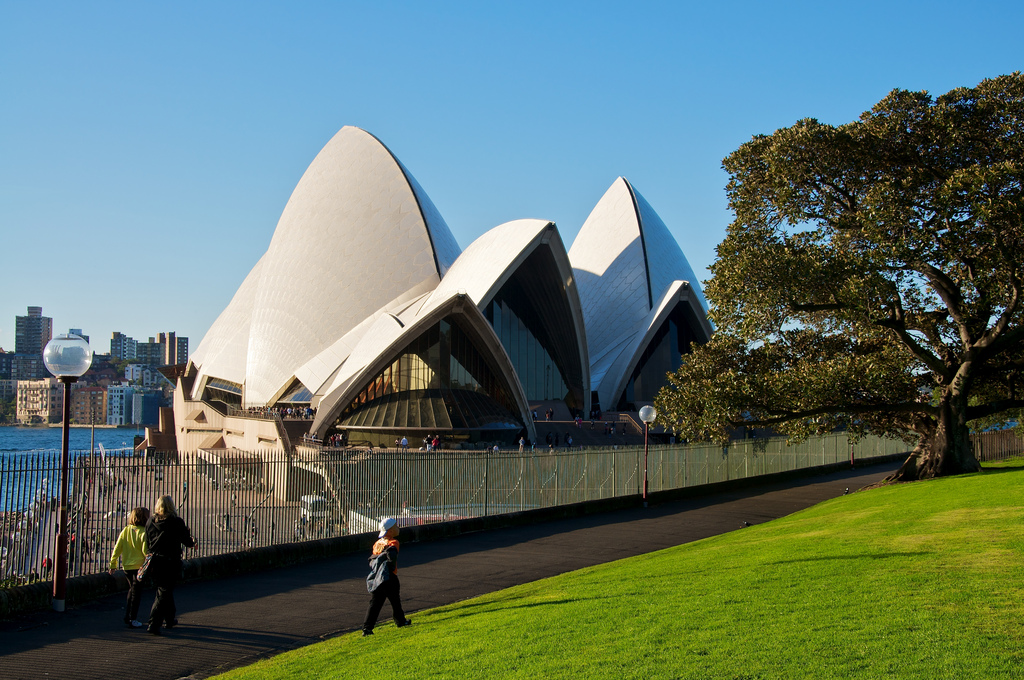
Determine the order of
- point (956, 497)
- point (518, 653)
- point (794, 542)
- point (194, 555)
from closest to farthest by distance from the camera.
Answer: point (518, 653) < point (794, 542) < point (194, 555) < point (956, 497)

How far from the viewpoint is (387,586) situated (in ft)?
23.2

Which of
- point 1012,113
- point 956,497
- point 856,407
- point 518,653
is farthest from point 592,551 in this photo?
point 1012,113

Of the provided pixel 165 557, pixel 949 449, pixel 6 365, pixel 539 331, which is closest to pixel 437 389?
pixel 539 331

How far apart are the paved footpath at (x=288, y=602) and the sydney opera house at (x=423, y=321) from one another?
768 inches

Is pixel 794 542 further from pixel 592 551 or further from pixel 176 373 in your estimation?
pixel 176 373

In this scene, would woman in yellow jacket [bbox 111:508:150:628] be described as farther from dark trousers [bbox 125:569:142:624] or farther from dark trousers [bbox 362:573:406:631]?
dark trousers [bbox 362:573:406:631]

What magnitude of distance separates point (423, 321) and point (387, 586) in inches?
1100

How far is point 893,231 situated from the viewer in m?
15.7

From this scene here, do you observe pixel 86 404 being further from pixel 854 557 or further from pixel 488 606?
pixel 854 557

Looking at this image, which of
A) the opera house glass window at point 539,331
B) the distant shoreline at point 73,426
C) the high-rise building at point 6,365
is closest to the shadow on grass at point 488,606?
the opera house glass window at point 539,331

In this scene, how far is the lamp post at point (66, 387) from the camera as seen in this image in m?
8.30

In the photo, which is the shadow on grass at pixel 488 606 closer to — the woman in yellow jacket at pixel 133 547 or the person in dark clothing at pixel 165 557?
the person in dark clothing at pixel 165 557

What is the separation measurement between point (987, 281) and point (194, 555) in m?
15.4

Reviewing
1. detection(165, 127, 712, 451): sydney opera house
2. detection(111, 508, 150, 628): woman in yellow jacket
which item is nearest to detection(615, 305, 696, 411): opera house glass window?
→ detection(165, 127, 712, 451): sydney opera house
